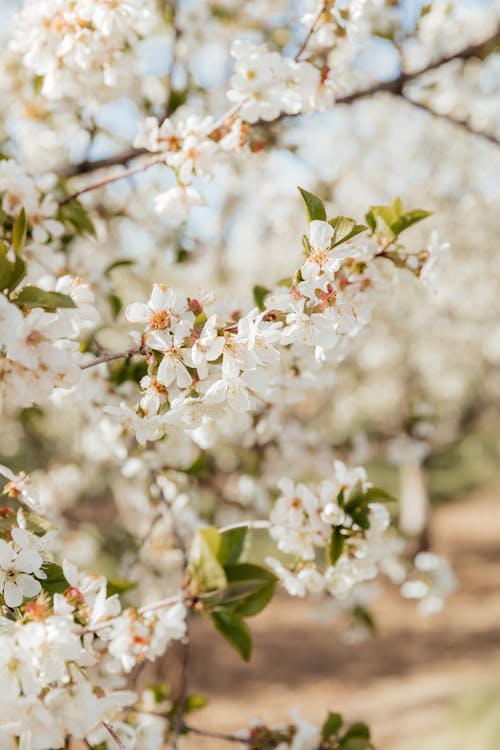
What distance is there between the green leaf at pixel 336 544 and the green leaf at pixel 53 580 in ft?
1.74

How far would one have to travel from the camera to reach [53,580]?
115 cm

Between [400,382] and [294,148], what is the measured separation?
7.47 m

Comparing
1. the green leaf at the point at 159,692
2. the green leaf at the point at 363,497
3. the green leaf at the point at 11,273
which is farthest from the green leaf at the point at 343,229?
the green leaf at the point at 159,692

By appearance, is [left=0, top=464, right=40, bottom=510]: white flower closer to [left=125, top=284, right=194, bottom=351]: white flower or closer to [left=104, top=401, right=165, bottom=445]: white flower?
[left=104, top=401, right=165, bottom=445]: white flower

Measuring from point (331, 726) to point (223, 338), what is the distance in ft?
3.44

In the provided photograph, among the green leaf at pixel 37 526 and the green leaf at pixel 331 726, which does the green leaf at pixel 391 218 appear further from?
the green leaf at pixel 331 726

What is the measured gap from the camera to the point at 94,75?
1.71 metres

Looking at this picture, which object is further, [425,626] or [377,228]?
[425,626]

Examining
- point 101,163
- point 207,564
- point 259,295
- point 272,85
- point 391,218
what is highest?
point 101,163

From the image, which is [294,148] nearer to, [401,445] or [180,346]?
[180,346]

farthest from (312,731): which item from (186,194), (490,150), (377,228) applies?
(490,150)

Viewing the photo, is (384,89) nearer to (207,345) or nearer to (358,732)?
(207,345)

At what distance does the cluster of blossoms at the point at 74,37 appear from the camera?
1.42 m

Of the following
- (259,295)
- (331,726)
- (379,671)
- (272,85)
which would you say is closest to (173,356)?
(259,295)
